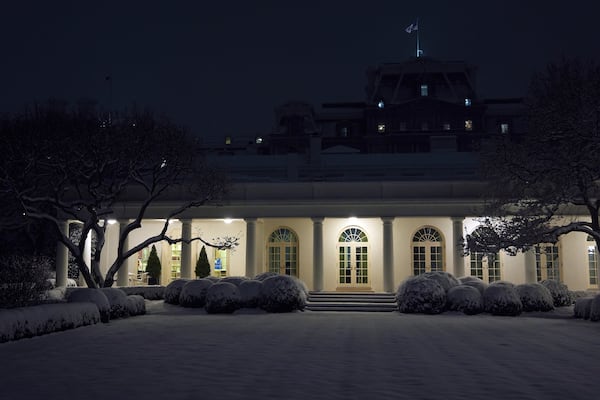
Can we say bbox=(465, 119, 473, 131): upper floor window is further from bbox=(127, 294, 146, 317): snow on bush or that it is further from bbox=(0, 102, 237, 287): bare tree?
bbox=(127, 294, 146, 317): snow on bush

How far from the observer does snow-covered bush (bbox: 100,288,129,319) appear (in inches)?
687

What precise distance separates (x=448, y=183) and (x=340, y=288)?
6927 mm

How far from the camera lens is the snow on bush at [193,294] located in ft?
69.2

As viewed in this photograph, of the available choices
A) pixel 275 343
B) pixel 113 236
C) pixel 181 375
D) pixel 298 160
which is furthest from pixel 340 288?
pixel 181 375

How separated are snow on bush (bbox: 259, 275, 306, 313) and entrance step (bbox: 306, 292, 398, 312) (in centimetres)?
205

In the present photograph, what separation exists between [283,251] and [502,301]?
464 inches

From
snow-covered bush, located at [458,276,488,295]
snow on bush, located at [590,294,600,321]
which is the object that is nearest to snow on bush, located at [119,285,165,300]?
snow-covered bush, located at [458,276,488,295]

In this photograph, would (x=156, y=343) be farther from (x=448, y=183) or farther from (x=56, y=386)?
(x=448, y=183)

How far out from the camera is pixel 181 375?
830 cm

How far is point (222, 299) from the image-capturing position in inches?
772

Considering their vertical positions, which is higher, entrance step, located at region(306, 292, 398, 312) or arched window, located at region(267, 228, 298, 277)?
arched window, located at region(267, 228, 298, 277)

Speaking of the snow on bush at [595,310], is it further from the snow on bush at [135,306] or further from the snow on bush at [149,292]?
the snow on bush at [149,292]

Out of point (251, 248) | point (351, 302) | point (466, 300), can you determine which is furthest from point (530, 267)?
point (251, 248)

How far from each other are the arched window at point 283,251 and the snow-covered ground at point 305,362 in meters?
12.4
